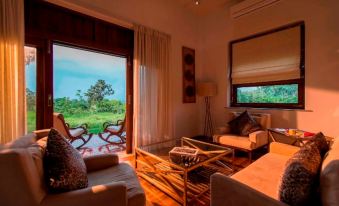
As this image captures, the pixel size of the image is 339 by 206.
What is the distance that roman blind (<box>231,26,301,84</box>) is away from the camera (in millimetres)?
3248

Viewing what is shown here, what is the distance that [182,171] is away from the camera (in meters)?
1.77

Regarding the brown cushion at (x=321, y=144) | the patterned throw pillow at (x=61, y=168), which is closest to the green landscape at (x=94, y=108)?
the patterned throw pillow at (x=61, y=168)

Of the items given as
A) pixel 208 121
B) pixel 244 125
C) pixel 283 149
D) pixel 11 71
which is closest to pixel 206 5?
pixel 208 121

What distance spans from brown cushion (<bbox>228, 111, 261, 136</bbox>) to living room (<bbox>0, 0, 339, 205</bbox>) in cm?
29

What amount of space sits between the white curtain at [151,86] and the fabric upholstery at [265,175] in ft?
7.03

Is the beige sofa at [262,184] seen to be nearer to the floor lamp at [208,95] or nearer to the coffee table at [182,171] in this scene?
the coffee table at [182,171]

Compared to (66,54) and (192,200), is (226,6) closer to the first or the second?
(66,54)

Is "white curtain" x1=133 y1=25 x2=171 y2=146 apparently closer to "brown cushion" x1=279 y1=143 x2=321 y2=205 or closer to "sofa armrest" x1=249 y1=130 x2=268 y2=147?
"sofa armrest" x1=249 y1=130 x2=268 y2=147

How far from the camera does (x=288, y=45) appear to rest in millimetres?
3295

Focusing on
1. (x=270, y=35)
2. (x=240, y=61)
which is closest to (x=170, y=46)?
(x=240, y=61)

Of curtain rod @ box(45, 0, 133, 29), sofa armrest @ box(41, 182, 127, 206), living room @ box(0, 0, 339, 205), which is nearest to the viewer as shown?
sofa armrest @ box(41, 182, 127, 206)

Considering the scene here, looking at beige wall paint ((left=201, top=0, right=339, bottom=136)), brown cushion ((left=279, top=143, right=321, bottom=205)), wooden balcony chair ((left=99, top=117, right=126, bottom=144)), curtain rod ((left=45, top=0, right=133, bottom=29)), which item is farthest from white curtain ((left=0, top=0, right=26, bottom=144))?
beige wall paint ((left=201, top=0, right=339, bottom=136))

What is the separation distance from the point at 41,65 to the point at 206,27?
3.79m

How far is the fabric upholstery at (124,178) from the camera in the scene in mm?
1277
